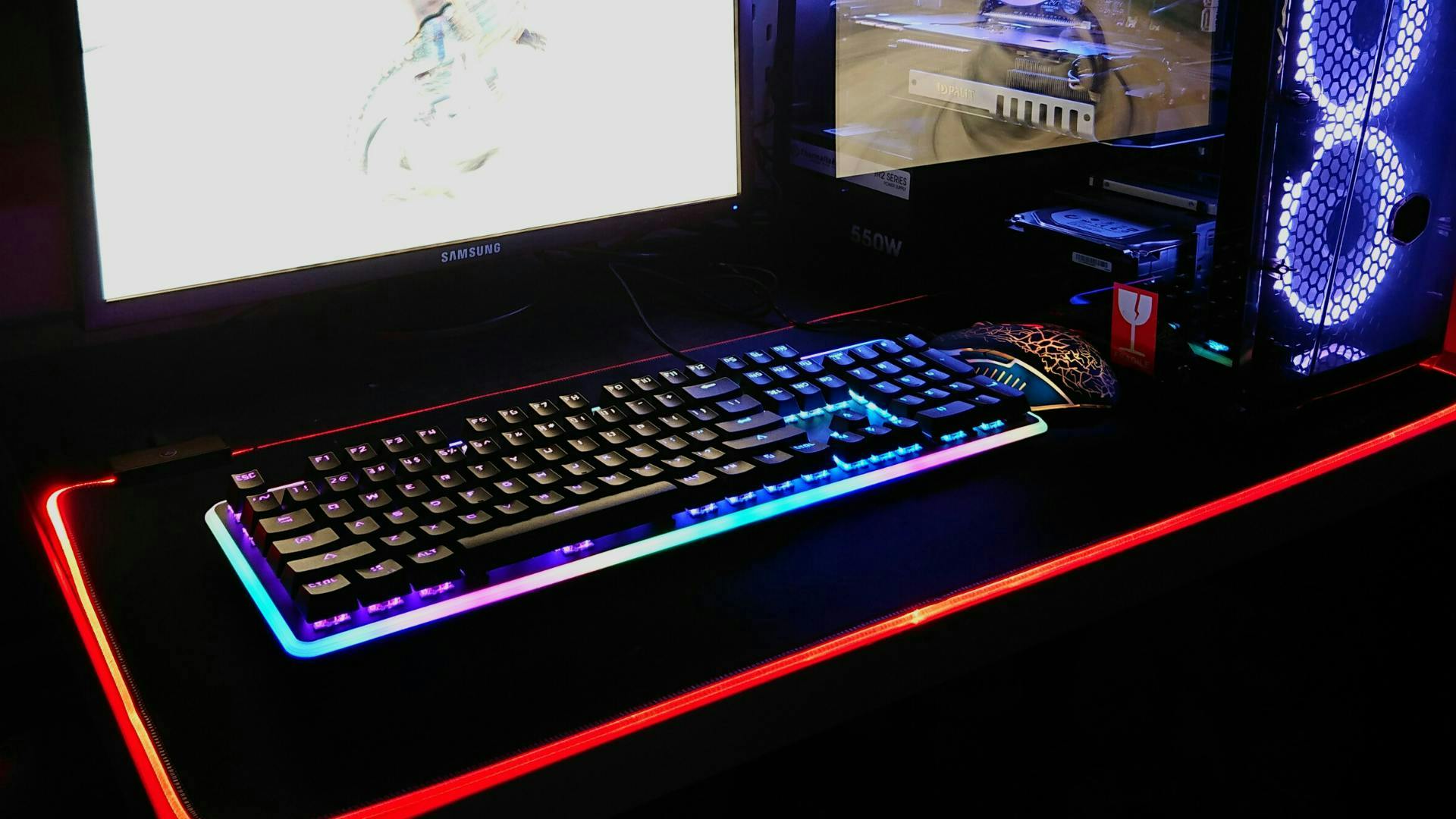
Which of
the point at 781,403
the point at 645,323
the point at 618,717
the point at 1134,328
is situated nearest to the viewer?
the point at 618,717

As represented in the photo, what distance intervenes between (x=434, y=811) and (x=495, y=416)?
29 cm

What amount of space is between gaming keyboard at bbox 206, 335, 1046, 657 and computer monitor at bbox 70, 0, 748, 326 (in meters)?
0.15

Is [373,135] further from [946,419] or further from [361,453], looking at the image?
[946,419]

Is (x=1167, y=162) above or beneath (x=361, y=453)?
above

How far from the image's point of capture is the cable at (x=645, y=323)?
0.89 m

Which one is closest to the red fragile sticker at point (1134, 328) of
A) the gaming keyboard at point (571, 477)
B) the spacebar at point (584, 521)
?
the gaming keyboard at point (571, 477)

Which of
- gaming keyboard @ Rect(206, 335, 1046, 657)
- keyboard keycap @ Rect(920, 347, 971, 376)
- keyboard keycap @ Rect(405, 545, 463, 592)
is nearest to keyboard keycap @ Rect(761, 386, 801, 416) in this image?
gaming keyboard @ Rect(206, 335, 1046, 657)

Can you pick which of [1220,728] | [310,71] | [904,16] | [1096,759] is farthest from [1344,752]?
[310,71]

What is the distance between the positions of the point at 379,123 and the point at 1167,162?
0.66 metres

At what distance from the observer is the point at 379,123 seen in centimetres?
80

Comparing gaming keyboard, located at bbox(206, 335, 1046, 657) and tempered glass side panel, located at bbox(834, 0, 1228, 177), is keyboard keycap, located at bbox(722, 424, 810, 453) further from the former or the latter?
tempered glass side panel, located at bbox(834, 0, 1228, 177)

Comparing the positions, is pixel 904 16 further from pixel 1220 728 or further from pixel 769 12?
pixel 1220 728

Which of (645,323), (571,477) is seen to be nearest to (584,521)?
(571,477)

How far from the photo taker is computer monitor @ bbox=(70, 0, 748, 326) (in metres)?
0.71
